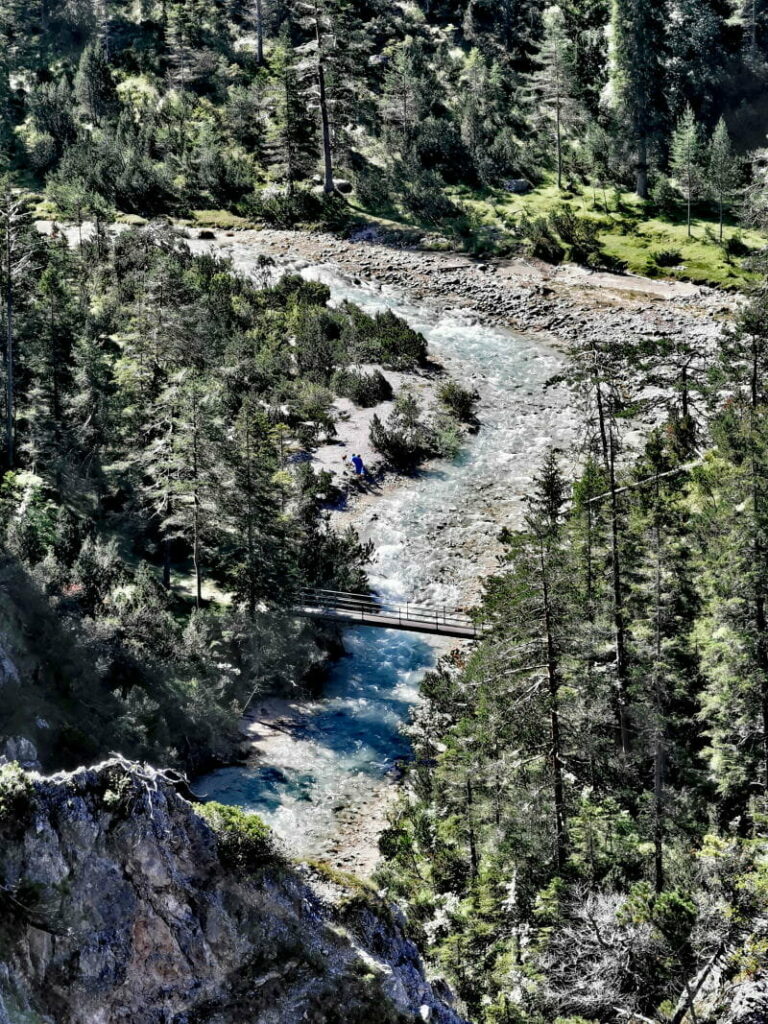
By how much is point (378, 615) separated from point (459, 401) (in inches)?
696

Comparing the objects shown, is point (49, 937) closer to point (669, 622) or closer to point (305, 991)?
point (305, 991)

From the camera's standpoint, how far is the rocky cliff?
987 centimetres

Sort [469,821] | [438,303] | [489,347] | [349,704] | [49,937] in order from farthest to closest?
[438,303], [489,347], [349,704], [469,821], [49,937]

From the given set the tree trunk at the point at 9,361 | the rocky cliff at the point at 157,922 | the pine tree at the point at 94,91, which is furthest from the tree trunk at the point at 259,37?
the rocky cliff at the point at 157,922

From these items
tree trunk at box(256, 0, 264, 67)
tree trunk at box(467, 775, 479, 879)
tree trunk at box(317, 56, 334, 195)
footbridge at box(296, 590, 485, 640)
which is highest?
tree trunk at box(256, 0, 264, 67)

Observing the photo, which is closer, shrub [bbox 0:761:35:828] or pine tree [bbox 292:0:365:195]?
shrub [bbox 0:761:35:828]

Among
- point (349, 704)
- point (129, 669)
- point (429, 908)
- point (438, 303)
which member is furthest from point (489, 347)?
point (429, 908)

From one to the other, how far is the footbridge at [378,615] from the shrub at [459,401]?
14592mm

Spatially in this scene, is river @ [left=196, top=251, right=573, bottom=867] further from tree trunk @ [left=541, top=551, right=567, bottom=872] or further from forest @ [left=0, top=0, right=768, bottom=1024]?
tree trunk @ [left=541, top=551, right=567, bottom=872]

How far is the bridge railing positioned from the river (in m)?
1.09

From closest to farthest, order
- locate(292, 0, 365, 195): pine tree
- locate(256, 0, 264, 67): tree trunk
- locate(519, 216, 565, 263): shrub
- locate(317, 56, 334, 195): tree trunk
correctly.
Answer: locate(519, 216, 565, 263): shrub
locate(317, 56, 334, 195): tree trunk
locate(292, 0, 365, 195): pine tree
locate(256, 0, 264, 67): tree trunk

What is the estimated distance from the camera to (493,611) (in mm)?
25516

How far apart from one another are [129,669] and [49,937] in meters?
16.6

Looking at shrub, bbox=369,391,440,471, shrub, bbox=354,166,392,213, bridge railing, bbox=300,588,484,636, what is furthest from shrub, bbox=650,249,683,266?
bridge railing, bbox=300,588,484,636
